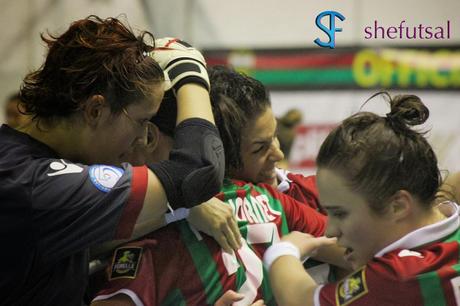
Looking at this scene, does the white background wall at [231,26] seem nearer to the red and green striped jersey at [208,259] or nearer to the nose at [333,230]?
the red and green striped jersey at [208,259]

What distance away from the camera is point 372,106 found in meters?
1.53

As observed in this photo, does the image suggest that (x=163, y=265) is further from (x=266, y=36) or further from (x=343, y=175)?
(x=266, y=36)

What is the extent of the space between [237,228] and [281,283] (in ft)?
0.48

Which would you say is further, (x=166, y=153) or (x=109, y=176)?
(x=166, y=153)

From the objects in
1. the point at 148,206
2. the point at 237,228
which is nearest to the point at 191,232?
the point at 237,228

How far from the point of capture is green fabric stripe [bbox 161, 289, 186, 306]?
1067 mm

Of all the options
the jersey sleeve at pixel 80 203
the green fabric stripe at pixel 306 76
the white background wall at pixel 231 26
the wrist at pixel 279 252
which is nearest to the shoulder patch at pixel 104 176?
the jersey sleeve at pixel 80 203

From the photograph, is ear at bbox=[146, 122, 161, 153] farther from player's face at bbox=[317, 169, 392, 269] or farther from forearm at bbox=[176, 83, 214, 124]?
player's face at bbox=[317, 169, 392, 269]

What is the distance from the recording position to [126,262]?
1.06 meters

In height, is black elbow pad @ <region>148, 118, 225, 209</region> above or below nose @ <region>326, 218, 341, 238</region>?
above

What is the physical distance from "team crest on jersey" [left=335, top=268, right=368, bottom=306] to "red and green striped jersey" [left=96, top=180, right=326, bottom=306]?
19 cm

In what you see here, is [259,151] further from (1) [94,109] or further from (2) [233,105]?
(1) [94,109]

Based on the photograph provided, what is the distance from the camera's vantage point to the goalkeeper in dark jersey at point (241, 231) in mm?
1060

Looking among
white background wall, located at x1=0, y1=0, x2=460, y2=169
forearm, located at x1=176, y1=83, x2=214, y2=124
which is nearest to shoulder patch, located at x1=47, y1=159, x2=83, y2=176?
forearm, located at x1=176, y1=83, x2=214, y2=124
